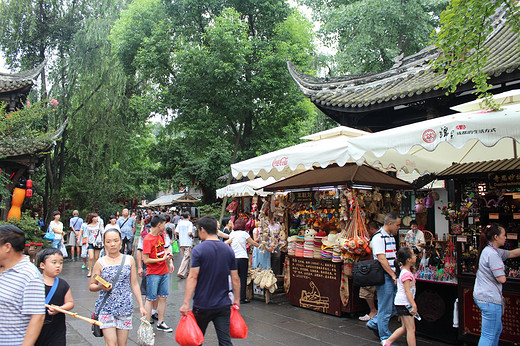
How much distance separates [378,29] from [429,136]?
1523 cm

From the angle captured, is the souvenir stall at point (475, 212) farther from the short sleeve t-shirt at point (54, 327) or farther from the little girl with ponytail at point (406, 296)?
the short sleeve t-shirt at point (54, 327)

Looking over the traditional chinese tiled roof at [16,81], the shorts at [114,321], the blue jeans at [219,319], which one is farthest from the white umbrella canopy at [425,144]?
the traditional chinese tiled roof at [16,81]

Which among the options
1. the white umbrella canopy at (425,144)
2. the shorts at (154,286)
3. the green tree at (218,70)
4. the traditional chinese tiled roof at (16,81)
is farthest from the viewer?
the green tree at (218,70)

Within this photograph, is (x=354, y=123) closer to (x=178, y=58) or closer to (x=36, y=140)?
(x=36, y=140)

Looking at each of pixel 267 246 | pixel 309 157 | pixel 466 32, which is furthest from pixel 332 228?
pixel 466 32

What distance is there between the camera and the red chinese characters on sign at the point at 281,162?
7188mm

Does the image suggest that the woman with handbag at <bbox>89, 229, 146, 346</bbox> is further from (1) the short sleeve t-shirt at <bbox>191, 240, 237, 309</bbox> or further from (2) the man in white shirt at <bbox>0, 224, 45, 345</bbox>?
(2) the man in white shirt at <bbox>0, 224, 45, 345</bbox>

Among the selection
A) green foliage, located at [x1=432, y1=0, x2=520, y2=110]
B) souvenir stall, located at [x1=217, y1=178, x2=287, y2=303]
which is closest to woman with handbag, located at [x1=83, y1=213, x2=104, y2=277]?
souvenir stall, located at [x1=217, y1=178, x2=287, y2=303]

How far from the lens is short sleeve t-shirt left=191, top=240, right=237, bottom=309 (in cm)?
403

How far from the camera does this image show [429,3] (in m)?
19.2

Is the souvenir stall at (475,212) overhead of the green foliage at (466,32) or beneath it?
beneath

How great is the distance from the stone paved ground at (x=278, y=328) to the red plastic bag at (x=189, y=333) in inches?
77.8

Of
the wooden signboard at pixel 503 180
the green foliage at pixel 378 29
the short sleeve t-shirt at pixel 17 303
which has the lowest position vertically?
the short sleeve t-shirt at pixel 17 303

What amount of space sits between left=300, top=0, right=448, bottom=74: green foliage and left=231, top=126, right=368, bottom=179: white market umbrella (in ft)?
40.4
